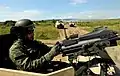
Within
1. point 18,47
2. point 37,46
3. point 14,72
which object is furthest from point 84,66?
point 14,72

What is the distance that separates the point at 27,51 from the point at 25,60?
251 millimetres

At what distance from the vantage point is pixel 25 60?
4648 millimetres

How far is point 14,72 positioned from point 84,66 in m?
2.18

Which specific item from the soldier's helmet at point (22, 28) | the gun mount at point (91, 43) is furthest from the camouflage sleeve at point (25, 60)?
the gun mount at point (91, 43)

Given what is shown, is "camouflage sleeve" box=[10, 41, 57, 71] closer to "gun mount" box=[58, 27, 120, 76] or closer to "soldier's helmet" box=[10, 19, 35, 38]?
"soldier's helmet" box=[10, 19, 35, 38]

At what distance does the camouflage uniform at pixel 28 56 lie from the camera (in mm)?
4637

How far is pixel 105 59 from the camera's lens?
5.65 m

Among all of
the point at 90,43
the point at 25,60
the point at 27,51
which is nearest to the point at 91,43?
the point at 90,43

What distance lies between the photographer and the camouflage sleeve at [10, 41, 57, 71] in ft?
15.2

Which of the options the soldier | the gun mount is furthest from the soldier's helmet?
the gun mount

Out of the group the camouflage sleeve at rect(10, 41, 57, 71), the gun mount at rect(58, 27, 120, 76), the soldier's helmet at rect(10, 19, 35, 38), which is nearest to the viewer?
the camouflage sleeve at rect(10, 41, 57, 71)

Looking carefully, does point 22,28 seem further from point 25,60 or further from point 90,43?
point 90,43

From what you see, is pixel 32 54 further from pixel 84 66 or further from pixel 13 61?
pixel 84 66

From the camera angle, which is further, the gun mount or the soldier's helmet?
the gun mount
